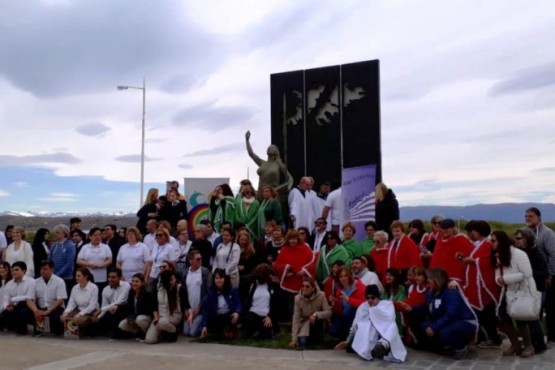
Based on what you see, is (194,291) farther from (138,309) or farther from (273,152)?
(273,152)

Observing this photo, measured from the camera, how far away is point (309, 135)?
12.9 m

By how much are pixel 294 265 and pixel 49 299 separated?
396cm

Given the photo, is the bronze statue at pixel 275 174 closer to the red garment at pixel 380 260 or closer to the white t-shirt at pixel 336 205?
the white t-shirt at pixel 336 205

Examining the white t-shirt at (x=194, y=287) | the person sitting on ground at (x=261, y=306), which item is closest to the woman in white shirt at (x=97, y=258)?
the white t-shirt at (x=194, y=287)

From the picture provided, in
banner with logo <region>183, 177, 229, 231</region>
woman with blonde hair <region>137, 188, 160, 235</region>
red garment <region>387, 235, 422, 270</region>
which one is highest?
banner with logo <region>183, 177, 229, 231</region>

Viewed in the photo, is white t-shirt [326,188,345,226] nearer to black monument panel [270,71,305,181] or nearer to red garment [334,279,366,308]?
black monument panel [270,71,305,181]

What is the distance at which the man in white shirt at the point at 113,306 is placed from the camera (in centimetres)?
873

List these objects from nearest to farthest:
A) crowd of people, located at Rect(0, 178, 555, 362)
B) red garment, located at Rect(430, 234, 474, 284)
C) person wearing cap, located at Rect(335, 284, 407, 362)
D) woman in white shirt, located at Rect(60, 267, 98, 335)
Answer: person wearing cap, located at Rect(335, 284, 407, 362) → crowd of people, located at Rect(0, 178, 555, 362) → red garment, located at Rect(430, 234, 474, 284) → woman in white shirt, located at Rect(60, 267, 98, 335)

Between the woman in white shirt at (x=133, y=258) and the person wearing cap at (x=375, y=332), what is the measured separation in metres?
3.56

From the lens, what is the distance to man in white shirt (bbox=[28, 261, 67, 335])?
29.8 ft

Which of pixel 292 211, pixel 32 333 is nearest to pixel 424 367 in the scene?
pixel 292 211

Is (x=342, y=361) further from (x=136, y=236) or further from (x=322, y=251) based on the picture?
(x=136, y=236)

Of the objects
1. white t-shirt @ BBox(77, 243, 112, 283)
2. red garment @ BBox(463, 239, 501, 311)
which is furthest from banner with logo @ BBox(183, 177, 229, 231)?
red garment @ BBox(463, 239, 501, 311)

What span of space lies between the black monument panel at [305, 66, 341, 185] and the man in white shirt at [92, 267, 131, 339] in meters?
5.34
